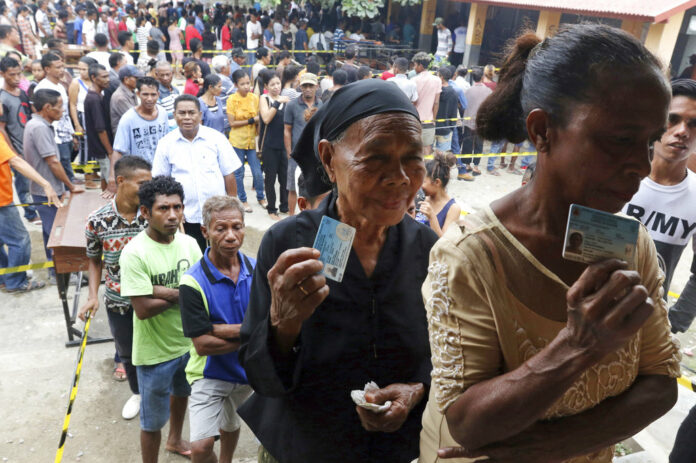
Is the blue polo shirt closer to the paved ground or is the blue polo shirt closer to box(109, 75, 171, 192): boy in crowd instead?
the paved ground

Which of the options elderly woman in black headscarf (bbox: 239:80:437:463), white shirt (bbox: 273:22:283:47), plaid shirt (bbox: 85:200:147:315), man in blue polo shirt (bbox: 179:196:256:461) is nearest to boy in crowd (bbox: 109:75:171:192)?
plaid shirt (bbox: 85:200:147:315)

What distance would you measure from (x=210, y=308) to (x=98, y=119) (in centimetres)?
545

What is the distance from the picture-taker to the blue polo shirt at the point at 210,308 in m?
2.96

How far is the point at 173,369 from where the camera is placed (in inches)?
136

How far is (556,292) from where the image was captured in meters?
1.20

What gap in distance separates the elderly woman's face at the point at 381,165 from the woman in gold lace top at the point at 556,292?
27cm

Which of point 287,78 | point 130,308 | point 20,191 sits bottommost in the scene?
point 20,191

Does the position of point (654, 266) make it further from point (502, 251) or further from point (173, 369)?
point (173, 369)

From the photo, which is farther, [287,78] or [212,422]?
[287,78]

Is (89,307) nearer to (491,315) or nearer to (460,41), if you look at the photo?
(491,315)

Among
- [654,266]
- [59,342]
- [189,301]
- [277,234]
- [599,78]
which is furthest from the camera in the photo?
[59,342]

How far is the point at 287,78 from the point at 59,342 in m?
5.14

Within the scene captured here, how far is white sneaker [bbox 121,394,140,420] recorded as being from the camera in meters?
4.21

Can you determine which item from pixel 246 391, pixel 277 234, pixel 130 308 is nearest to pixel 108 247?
pixel 130 308
